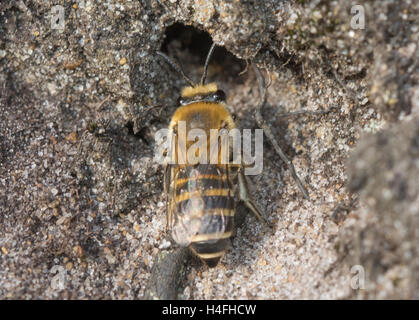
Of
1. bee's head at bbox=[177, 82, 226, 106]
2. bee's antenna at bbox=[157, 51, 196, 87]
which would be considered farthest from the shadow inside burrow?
bee's head at bbox=[177, 82, 226, 106]

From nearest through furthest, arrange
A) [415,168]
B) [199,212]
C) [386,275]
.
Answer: [415,168], [386,275], [199,212]

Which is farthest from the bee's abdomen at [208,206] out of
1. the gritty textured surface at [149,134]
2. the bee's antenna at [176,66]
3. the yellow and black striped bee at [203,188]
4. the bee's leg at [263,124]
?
the bee's antenna at [176,66]

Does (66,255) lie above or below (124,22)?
below

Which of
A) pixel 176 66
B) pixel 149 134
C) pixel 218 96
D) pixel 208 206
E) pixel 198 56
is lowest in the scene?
pixel 208 206

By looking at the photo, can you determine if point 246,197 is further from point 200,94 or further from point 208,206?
point 200,94

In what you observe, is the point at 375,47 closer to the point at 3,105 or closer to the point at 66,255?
the point at 66,255

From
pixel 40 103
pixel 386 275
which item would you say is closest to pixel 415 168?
pixel 386 275

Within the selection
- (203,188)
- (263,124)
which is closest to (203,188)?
(203,188)
